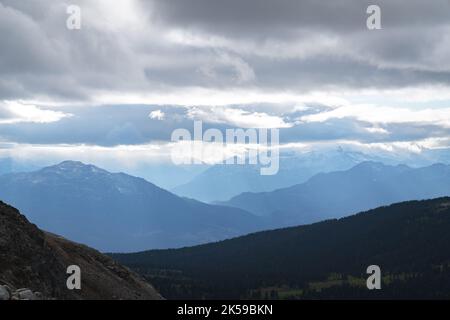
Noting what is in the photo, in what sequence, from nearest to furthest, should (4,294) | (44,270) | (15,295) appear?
(4,294), (15,295), (44,270)

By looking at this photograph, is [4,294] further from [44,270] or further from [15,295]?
[44,270]

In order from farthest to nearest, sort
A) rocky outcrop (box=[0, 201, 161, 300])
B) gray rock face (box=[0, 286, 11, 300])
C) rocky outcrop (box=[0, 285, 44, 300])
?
rocky outcrop (box=[0, 201, 161, 300]), rocky outcrop (box=[0, 285, 44, 300]), gray rock face (box=[0, 286, 11, 300])

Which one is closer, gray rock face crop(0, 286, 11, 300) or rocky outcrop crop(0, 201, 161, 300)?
gray rock face crop(0, 286, 11, 300)

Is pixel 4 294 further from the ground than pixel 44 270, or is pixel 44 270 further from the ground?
pixel 44 270

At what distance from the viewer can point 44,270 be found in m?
58.6

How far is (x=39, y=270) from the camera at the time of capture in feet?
189

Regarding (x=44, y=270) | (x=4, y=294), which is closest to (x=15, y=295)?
(x=4, y=294)

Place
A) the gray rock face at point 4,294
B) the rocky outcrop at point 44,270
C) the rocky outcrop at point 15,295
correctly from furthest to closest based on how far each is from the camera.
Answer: the rocky outcrop at point 44,270 < the rocky outcrop at point 15,295 < the gray rock face at point 4,294

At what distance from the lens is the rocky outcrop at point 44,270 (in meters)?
52.7

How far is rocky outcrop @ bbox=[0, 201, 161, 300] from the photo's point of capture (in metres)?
52.7

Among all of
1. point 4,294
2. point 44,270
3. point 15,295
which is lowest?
point 15,295
